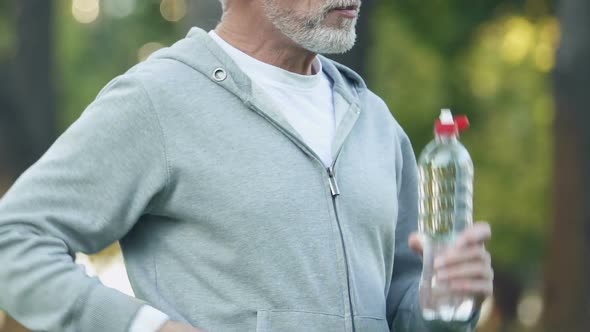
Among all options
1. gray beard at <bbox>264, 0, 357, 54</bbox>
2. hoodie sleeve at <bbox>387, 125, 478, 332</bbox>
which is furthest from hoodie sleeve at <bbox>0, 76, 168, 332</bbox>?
hoodie sleeve at <bbox>387, 125, 478, 332</bbox>

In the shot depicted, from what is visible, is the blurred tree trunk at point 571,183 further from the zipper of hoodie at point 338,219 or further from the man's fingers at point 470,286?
the man's fingers at point 470,286

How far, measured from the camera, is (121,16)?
2100 centimetres

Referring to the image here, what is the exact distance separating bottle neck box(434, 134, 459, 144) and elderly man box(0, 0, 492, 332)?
27 centimetres

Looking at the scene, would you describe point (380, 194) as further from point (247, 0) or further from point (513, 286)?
point (513, 286)

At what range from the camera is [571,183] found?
13469 mm

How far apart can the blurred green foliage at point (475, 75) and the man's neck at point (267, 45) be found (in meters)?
13.9

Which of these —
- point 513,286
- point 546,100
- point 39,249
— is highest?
point 39,249

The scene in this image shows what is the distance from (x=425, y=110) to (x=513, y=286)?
27.9 ft

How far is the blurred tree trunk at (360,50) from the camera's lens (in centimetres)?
764

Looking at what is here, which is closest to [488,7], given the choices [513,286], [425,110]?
[425,110]

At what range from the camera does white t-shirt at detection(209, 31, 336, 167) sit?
3.73 metres

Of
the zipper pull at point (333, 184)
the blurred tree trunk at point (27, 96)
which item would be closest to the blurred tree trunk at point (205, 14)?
the zipper pull at point (333, 184)

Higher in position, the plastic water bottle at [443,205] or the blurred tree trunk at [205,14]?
the plastic water bottle at [443,205]

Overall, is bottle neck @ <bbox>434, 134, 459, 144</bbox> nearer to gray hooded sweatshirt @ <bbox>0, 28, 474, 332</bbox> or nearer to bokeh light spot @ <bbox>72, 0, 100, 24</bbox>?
gray hooded sweatshirt @ <bbox>0, 28, 474, 332</bbox>
